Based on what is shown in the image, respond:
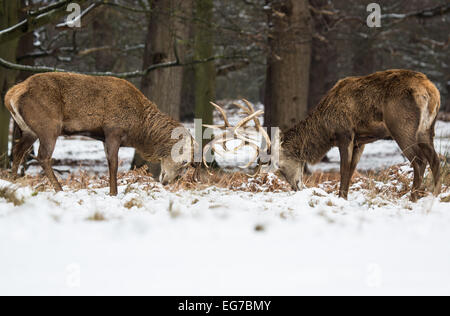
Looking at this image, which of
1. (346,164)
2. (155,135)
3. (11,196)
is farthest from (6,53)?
(346,164)

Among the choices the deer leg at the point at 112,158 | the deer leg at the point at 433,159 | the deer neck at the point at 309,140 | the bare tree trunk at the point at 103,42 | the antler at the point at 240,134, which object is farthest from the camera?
the bare tree trunk at the point at 103,42

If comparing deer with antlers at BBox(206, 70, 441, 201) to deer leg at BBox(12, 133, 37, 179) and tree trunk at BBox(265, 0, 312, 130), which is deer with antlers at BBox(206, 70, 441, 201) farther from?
deer leg at BBox(12, 133, 37, 179)

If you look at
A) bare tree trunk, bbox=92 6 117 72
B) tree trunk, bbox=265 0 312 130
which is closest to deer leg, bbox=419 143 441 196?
tree trunk, bbox=265 0 312 130

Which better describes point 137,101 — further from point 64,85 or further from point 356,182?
point 356,182

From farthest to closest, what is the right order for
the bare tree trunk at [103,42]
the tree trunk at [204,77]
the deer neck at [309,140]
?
the bare tree trunk at [103,42]
the tree trunk at [204,77]
the deer neck at [309,140]

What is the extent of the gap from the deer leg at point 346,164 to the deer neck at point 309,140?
36 cm

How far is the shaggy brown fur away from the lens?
5473 mm

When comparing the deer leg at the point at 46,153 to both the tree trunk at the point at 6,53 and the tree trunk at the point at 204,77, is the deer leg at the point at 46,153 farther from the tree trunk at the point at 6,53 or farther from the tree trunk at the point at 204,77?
the tree trunk at the point at 204,77

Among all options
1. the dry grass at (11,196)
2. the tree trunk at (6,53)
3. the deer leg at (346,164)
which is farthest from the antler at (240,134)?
the tree trunk at (6,53)

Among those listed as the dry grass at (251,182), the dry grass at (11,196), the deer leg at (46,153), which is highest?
the deer leg at (46,153)

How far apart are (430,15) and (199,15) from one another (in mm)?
4746

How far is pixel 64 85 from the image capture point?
5.83m

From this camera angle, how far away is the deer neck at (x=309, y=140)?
638 centimetres

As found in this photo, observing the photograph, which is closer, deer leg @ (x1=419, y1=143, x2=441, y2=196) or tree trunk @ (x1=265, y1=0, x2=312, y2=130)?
deer leg @ (x1=419, y1=143, x2=441, y2=196)
